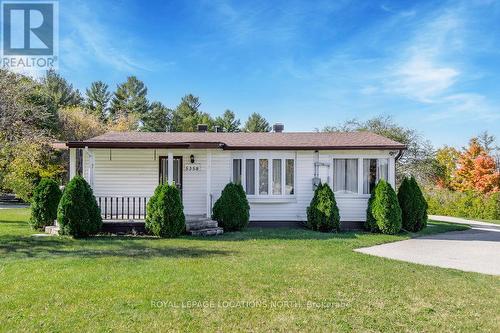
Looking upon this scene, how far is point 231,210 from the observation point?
11211 millimetres

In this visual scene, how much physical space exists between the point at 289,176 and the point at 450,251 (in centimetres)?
535

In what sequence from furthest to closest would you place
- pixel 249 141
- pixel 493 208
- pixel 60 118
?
pixel 60 118, pixel 493 208, pixel 249 141

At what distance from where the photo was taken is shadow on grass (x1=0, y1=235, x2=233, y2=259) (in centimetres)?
762

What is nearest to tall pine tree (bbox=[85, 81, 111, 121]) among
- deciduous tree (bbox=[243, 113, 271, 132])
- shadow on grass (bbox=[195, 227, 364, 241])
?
deciduous tree (bbox=[243, 113, 271, 132])

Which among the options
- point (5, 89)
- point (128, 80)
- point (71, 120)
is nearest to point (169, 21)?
point (5, 89)

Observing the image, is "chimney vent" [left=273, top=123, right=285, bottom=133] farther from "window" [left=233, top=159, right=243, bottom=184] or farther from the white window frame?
"window" [left=233, top=159, right=243, bottom=184]

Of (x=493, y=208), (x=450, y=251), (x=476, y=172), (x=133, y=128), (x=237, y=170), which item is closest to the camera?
(x=450, y=251)

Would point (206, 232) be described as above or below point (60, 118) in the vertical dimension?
below

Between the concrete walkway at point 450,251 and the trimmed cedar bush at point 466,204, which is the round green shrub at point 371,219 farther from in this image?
the trimmed cedar bush at point 466,204

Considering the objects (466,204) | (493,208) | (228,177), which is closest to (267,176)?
(228,177)

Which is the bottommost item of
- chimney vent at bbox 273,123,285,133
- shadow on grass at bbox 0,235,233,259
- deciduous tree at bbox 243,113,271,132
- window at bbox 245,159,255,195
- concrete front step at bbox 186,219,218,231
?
shadow on grass at bbox 0,235,233,259

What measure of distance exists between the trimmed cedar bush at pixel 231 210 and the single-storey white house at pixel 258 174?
98 centimetres

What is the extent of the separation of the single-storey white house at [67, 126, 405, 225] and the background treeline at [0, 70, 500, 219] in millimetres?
4072

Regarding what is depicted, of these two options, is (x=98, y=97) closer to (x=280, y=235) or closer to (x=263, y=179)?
(x=263, y=179)
